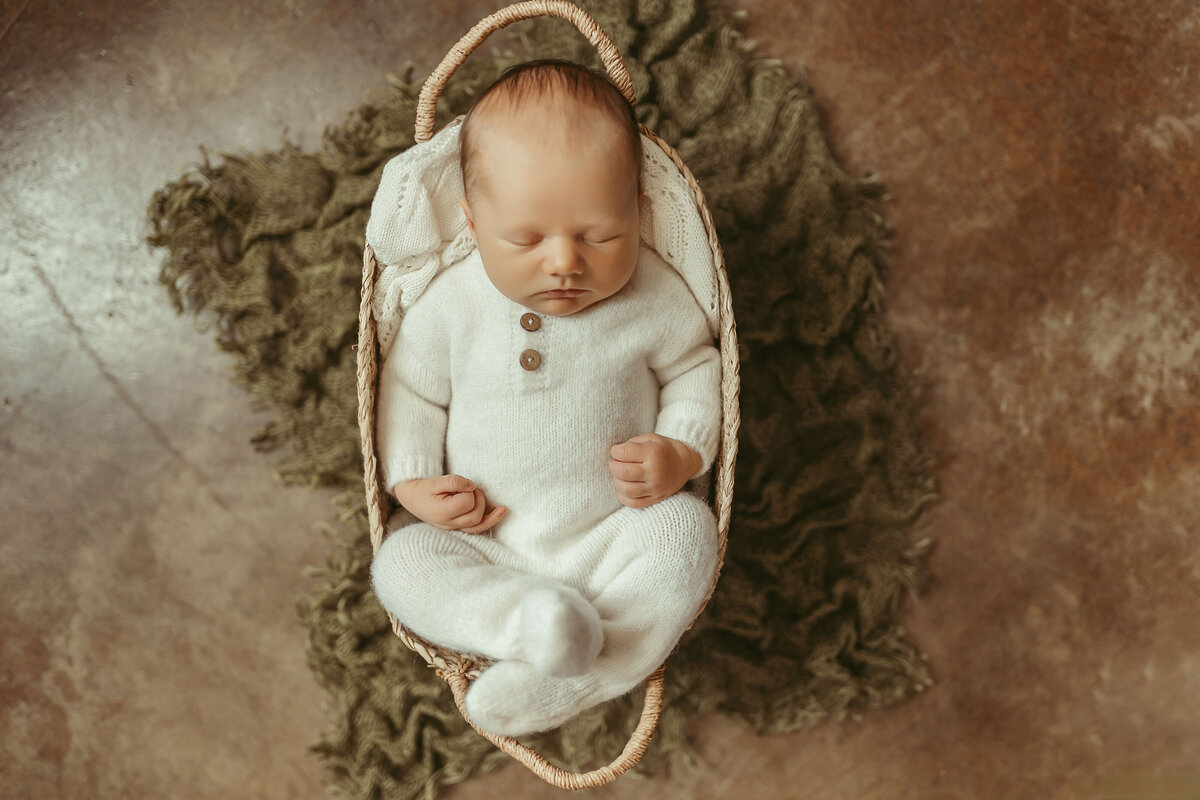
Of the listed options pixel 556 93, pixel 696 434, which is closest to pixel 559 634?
pixel 696 434

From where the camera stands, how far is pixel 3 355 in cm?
152

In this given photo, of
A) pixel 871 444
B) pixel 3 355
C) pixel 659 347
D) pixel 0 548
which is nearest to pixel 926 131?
pixel 871 444

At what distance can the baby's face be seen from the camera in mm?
1022

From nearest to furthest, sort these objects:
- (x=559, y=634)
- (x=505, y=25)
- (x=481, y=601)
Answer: (x=559, y=634) → (x=481, y=601) → (x=505, y=25)

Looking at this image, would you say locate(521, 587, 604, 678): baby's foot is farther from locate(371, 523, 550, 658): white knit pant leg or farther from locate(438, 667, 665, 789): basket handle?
locate(438, 667, 665, 789): basket handle

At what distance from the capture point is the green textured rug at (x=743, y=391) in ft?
4.83

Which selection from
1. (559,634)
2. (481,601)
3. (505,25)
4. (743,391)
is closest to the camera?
(559,634)

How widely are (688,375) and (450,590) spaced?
0.45 metres

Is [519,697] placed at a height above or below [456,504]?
below

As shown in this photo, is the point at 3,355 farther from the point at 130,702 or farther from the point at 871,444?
the point at 871,444

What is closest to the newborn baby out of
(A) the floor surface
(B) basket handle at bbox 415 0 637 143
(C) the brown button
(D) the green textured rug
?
(C) the brown button

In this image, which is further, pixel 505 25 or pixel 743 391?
pixel 743 391

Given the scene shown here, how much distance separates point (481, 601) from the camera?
1111 millimetres

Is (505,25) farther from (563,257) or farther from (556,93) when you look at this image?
(563,257)
